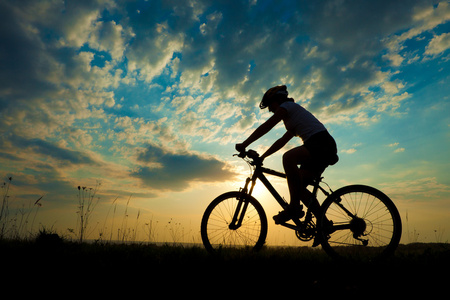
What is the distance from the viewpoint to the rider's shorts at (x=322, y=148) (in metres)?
4.58

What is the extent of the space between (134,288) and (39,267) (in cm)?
179

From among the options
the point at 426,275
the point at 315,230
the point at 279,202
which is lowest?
the point at 426,275

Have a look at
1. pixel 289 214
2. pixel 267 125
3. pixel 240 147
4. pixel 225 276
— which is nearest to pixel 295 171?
pixel 289 214

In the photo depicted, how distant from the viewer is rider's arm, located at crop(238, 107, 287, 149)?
15.6 ft

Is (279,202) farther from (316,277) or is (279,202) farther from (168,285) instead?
(168,285)

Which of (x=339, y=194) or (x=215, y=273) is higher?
(x=339, y=194)

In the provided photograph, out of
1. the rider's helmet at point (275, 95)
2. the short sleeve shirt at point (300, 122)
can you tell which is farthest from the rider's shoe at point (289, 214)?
the rider's helmet at point (275, 95)

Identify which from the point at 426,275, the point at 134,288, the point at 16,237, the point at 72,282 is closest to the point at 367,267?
the point at 426,275

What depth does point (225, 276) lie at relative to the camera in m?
3.25

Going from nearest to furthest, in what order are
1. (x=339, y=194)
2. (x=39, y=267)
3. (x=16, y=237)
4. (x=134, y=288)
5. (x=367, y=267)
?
(x=134, y=288) < (x=367, y=267) < (x=39, y=267) < (x=339, y=194) < (x=16, y=237)

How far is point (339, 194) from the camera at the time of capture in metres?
4.71

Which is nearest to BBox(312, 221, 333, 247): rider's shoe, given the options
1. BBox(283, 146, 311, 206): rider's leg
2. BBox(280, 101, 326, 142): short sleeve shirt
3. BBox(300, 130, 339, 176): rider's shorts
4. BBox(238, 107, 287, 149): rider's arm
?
BBox(283, 146, 311, 206): rider's leg

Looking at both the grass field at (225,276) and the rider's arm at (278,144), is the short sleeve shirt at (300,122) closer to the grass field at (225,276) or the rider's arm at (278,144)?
the rider's arm at (278,144)

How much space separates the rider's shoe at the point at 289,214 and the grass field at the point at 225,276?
0.95 metres
